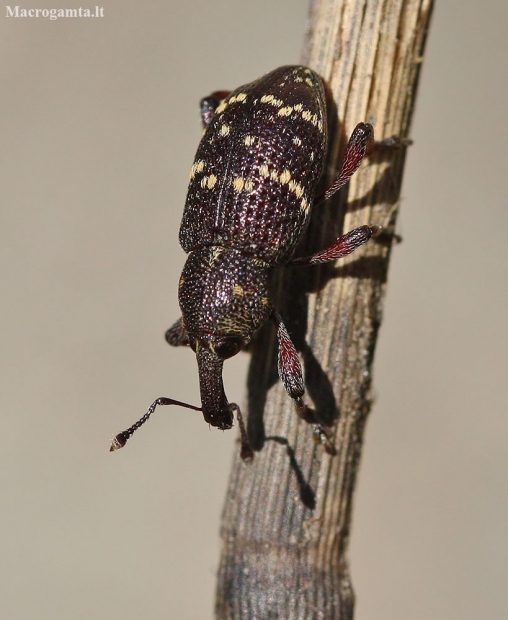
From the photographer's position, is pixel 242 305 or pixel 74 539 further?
pixel 74 539

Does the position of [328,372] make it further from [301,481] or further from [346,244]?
[346,244]

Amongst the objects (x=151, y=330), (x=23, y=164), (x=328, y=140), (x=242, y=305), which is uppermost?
(x=23, y=164)

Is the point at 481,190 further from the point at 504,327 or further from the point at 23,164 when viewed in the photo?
the point at 23,164

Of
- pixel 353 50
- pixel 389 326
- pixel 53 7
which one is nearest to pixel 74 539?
pixel 389 326

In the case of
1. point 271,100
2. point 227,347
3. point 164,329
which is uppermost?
point 164,329

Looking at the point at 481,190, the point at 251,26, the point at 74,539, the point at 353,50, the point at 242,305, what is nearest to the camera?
the point at 353,50

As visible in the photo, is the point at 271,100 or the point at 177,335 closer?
the point at 271,100

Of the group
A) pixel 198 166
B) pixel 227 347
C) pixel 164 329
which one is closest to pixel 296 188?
pixel 198 166
